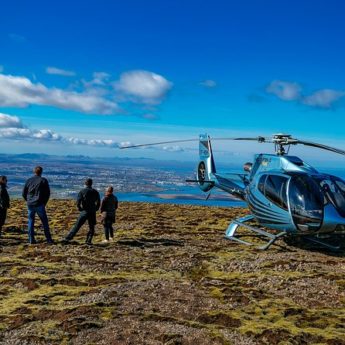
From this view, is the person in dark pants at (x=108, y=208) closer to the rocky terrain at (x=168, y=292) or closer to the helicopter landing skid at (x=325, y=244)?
the rocky terrain at (x=168, y=292)

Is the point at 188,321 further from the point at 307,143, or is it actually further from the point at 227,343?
the point at 307,143

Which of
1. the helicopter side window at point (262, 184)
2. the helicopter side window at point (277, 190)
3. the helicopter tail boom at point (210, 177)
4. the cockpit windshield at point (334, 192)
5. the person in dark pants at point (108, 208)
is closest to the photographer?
the cockpit windshield at point (334, 192)

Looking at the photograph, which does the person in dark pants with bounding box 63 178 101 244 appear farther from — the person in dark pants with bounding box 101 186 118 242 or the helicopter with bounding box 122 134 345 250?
the helicopter with bounding box 122 134 345 250

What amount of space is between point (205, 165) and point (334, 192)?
1227 cm

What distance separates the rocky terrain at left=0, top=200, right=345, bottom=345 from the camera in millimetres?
8281

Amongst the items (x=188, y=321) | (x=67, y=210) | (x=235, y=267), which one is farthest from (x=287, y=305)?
(x=67, y=210)

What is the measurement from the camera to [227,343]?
786 cm

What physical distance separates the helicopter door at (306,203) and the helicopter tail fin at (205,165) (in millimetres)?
9578

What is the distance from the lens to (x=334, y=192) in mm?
15391

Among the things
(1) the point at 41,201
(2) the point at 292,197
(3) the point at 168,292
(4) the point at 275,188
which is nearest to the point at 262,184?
(4) the point at 275,188

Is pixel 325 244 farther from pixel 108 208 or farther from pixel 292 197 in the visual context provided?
pixel 108 208

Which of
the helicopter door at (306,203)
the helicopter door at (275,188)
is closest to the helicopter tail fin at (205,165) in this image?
the helicopter door at (275,188)

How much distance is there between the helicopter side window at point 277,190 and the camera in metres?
16.0

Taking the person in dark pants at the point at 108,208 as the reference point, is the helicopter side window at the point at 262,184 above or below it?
above
